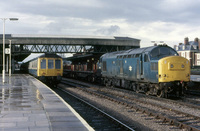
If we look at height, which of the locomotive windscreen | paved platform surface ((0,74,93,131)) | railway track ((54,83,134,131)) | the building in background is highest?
the building in background

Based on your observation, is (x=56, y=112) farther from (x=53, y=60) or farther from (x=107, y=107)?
(x=53, y=60)

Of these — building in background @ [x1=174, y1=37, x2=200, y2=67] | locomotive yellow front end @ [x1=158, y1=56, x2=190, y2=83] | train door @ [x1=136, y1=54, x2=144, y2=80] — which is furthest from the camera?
building in background @ [x1=174, y1=37, x2=200, y2=67]

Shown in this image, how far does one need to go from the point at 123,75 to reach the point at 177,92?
276 inches

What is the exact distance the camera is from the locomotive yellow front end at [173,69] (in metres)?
Answer: 16.9

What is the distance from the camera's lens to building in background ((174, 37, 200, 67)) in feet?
286

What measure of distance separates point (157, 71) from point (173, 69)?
974mm

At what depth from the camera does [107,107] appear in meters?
15.1

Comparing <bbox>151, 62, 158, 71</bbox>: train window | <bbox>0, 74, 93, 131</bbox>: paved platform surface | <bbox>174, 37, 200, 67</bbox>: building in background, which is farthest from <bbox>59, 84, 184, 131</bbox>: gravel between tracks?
<bbox>174, 37, 200, 67</bbox>: building in background

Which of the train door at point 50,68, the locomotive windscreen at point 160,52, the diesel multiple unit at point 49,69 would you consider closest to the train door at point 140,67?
the locomotive windscreen at point 160,52

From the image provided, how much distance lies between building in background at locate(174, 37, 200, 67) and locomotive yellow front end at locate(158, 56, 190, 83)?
71.9m

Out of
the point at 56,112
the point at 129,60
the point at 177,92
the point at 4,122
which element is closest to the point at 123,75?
the point at 129,60

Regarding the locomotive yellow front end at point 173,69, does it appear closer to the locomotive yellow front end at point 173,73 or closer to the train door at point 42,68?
the locomotive yellow front end at point 173,73

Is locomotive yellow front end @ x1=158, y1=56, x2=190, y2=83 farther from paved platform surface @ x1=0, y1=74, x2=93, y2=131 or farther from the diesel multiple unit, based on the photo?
the diesel multiple unit

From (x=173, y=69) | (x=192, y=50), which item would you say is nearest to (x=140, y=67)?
(x=173, y=69)
